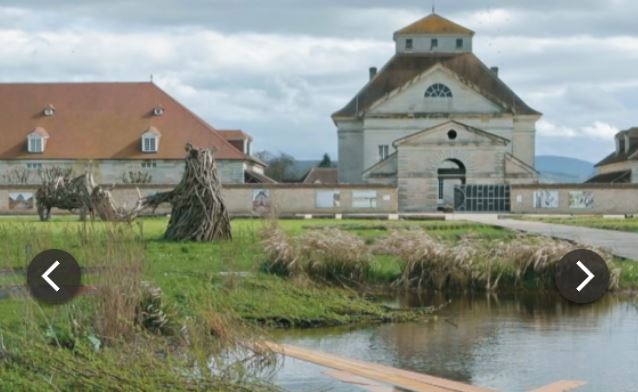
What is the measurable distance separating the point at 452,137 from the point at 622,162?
81.3 ft

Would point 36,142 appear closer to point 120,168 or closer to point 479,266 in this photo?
point 120,168

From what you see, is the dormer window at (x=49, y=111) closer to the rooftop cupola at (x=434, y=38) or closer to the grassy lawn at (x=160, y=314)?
the rooftop cupola at (x=434, y=38)

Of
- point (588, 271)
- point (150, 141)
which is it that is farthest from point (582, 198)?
point (588, 271)

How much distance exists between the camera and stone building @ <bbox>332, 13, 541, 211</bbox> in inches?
2901

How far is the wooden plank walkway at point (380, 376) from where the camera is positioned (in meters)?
11.0

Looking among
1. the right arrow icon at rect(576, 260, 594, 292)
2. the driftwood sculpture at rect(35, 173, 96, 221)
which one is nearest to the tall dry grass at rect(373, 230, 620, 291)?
the right arrow icon at rect(576, 260, 594, 292)

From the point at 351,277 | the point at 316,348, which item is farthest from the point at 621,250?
the point at 316,348

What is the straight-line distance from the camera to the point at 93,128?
78.4 metres

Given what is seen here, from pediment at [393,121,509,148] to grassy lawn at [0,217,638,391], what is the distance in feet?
174

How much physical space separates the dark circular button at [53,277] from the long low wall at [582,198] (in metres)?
52.8

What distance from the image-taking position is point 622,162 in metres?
91.8

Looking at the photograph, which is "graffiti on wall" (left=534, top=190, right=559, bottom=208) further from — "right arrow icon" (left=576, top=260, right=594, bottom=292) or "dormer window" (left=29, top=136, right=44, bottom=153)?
"right arrow icon" (left=576, top=260, right=594, bottom=292)

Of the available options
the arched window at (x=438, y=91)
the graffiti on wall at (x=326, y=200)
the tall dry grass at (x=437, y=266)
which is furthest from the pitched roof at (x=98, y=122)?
the tall dry grass at (x=437, y=266)

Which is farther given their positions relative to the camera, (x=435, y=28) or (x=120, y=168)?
(x=435, y=28)
